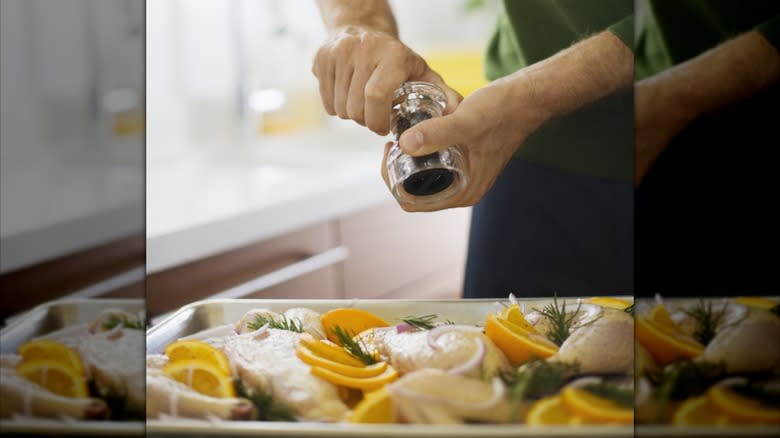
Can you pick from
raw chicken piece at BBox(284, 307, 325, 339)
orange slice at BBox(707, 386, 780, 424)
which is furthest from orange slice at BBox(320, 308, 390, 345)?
orange slice at BBox(707, 386, 780, 424)

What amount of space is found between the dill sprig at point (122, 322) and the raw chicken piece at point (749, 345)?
367 millimetres

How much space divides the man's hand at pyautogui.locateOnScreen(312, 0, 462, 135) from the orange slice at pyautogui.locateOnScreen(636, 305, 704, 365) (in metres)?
0.18

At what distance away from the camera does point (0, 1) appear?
25.9 inches

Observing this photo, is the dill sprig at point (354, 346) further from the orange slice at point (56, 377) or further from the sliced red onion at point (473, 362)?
the orange slice at point (56, 377)

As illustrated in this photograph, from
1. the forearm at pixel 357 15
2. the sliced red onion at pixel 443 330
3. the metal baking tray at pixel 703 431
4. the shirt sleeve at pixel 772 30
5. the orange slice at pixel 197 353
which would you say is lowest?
the metal baking tray at pixel 703 431

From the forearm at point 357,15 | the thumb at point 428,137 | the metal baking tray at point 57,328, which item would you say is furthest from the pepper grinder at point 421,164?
the metal baking tray at point 57,328

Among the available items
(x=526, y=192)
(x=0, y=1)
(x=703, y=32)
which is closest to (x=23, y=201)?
(x=0, y=1)

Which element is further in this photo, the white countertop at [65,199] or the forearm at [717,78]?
the white countertop at [65,199]

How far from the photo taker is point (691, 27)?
1.56 ft

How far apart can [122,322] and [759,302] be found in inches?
16.5

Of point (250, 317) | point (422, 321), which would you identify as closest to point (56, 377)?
point (250, 317)

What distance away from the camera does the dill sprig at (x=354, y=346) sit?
1.67 ft

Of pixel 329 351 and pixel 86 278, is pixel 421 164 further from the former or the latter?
pixel 86 278

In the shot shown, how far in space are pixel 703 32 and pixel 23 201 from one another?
1.69ft
